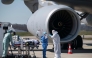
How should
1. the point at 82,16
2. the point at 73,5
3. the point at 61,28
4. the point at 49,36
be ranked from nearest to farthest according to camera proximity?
the point at 49,36 < the point at 61,28 < the point at 73,5 < the point at 82,16

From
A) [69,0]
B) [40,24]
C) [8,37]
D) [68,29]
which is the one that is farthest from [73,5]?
[8,37]

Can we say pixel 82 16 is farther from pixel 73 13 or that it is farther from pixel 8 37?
pixel 8 37

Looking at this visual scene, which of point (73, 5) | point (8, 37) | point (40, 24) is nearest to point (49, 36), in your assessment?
point (40, 24)

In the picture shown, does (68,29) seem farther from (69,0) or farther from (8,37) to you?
(8,37)

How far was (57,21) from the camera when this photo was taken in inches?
483

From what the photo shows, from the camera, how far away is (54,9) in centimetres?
1173

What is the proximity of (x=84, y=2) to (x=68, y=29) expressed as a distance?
1.20 m

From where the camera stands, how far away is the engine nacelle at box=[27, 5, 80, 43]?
11.6 m

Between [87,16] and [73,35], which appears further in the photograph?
[87,16]

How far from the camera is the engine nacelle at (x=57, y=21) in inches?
456

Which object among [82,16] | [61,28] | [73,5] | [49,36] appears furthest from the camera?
[82,16]

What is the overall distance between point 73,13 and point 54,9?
26.7 inches

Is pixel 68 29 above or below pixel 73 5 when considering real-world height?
below

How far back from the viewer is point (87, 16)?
14.6 m
